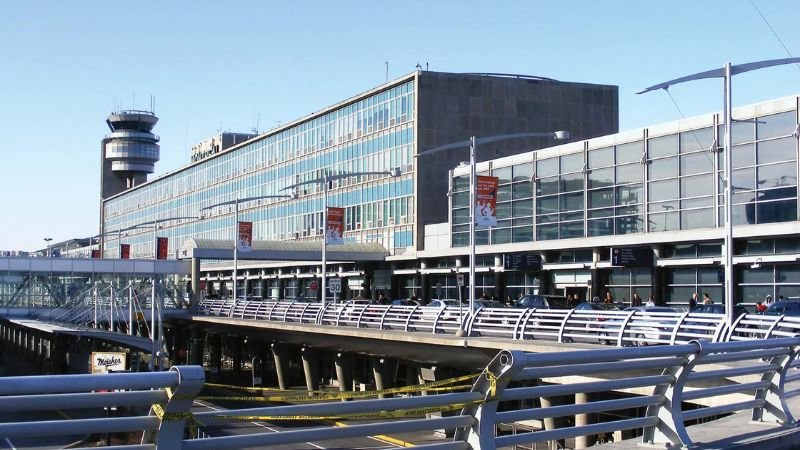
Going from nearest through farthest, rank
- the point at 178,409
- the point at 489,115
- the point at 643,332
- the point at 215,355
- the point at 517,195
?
the point at 178,409 → the point at 643,332 → the point at 517,195 → the point at 489,115 → the point at 215,355

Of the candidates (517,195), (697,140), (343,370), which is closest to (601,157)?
(697,140)

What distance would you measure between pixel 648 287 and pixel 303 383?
2635 cm

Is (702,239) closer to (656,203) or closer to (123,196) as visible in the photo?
(656,203)

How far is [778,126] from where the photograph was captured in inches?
1764

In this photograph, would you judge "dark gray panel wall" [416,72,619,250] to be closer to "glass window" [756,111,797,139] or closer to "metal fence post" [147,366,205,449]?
"glass window" [756,111,797,139]

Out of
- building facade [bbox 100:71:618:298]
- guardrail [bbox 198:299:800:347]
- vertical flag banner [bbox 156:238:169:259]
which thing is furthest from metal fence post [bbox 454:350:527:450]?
vertical flag banner [bbox 156:238:169:259]

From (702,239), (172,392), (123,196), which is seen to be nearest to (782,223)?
(702,239)

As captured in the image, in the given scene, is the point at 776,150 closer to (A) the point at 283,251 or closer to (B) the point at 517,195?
(B) the point at 517,195

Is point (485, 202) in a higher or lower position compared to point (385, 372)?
higher

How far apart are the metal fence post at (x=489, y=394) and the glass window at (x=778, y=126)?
130 feet

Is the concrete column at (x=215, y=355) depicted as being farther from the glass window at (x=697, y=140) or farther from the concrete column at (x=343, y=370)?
the glass window at (x=697, y=140)

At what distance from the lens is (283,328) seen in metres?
51.3

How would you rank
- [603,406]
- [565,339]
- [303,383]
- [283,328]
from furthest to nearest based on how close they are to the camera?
[303,383] < [283,328] < [565,339] < [603,406]

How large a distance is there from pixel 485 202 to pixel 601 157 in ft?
61.0
